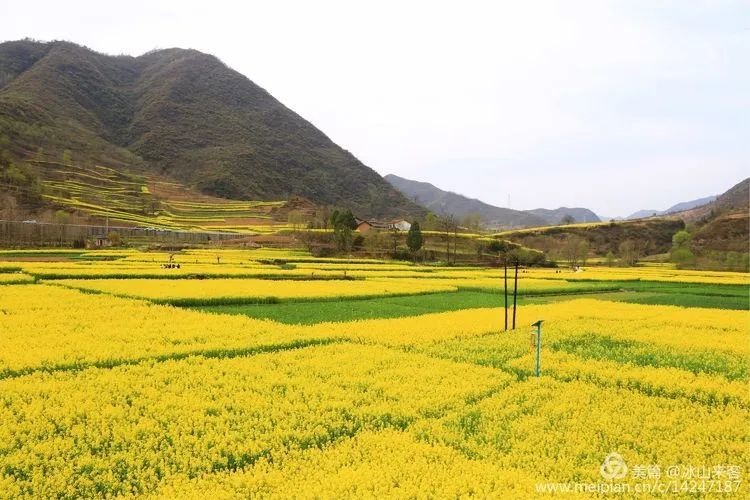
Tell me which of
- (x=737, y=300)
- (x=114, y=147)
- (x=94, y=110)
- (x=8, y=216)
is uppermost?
(x=94, y=110)

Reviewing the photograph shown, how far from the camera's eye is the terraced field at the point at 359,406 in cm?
653

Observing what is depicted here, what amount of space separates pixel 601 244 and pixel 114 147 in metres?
141

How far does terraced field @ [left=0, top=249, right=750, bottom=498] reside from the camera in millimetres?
6527

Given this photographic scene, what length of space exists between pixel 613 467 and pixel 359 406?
4.20 metres

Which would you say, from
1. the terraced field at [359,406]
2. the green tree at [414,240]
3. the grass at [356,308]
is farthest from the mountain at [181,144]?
the terraced field at [359,406]

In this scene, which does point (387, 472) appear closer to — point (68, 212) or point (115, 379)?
point (115, 379)

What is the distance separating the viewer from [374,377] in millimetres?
11078

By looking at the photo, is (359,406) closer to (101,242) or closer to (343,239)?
(343,239)

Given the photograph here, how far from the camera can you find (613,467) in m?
6.92

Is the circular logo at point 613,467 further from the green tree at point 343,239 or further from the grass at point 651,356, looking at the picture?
the green tree at point 343,239

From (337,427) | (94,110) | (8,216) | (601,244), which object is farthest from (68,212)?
(94,110)

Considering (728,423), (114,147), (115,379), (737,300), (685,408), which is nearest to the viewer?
(728,423)

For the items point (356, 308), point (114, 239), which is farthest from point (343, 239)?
point (356, 308)

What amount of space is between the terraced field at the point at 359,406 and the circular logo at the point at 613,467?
27 millimetres
